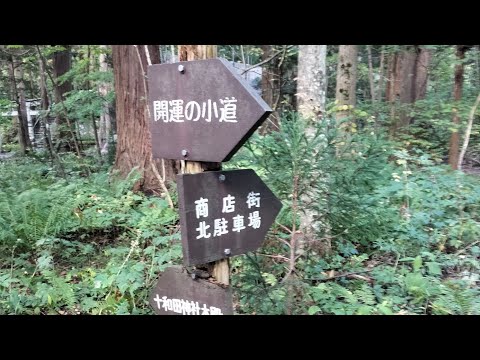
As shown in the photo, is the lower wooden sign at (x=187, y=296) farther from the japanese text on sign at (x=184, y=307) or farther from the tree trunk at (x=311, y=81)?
the tree trunk at (x=311, y=81)

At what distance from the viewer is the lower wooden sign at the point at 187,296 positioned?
6.84 ft

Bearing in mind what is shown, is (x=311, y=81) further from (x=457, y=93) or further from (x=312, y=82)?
(x=457, y=93)

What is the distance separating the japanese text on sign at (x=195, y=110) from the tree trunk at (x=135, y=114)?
4516 millimetres

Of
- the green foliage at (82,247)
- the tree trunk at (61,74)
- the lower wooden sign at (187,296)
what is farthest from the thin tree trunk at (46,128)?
the lower wooden sign at (187,296)

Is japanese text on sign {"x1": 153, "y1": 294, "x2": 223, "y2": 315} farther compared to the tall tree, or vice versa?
the tall tree

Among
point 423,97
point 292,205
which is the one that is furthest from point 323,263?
point 423,97

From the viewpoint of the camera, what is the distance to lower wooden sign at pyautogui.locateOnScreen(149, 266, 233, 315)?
2086 millimetres

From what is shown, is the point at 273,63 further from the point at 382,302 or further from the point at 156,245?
the point at 382,302

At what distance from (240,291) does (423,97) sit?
9.63 m

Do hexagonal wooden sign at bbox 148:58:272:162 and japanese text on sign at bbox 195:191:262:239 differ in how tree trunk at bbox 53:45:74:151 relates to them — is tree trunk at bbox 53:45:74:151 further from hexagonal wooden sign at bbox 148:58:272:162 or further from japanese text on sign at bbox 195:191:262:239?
japanese text on sign at bbox 195:191:262:239

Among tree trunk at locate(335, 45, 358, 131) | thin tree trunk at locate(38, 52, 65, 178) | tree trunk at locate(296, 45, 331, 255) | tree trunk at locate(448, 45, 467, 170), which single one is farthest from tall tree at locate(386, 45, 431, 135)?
thin tree trunk at locate(38, 52, 65, 178)

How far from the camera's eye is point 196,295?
2158 mm

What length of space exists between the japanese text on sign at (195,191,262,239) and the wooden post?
193mm

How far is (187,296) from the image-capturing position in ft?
7.18
